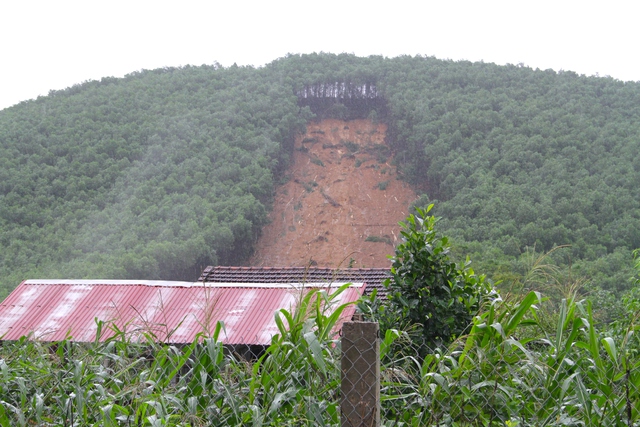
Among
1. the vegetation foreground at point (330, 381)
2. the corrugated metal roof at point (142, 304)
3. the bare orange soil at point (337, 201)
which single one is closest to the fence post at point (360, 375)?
the vegetation foreground at point (330, 381)

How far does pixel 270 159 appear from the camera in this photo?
45.2 meters

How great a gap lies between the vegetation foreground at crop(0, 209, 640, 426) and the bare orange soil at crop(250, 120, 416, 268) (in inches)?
1265

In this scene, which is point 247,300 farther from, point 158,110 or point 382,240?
point 158,110

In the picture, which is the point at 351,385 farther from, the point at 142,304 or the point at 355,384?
the point at 142,304

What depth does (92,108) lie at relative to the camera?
4634 cm

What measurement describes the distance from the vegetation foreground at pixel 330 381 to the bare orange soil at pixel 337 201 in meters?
32.1

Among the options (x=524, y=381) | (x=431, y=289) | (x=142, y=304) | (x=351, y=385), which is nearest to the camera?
(x=351, y=385)

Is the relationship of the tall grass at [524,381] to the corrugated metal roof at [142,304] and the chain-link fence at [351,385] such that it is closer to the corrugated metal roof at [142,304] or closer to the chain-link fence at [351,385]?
the chain-link fence at [351,385]

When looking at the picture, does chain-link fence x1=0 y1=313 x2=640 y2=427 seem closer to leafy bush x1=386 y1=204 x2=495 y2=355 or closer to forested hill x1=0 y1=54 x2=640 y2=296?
leafy bush x1=386 y1=204 x2=495 y2=355

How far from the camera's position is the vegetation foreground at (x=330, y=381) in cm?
220

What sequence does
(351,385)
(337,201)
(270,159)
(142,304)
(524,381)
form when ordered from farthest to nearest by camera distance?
(270,159) → (337,201) → (142,304) → (524,381) → (351,385)

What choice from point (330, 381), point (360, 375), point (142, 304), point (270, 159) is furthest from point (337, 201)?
point (360, 375)

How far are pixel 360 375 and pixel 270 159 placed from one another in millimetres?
43469

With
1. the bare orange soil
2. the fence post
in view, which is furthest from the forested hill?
the fence post
